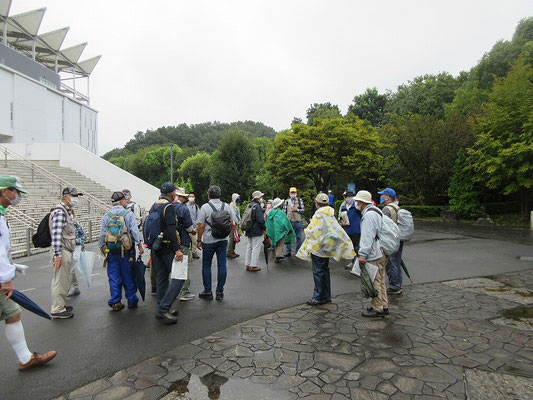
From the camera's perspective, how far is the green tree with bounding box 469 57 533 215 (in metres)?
16.3

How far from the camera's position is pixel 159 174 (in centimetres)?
7644

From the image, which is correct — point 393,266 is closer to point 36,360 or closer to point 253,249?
point 253,249

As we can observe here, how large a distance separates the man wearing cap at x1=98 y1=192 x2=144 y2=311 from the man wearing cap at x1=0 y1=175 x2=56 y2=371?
1.62 meters

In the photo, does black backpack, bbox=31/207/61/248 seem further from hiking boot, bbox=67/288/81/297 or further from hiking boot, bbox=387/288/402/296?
hiking boot, bbox=387/288/402/296

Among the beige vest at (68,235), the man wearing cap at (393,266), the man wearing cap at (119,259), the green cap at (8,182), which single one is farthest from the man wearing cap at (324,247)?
the green cap at (8,182)

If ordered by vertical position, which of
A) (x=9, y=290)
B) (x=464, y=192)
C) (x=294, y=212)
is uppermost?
(x=464, y=192)

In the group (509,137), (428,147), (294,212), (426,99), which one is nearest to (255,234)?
(294,212)

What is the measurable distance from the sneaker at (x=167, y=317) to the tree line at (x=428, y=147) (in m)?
17.9

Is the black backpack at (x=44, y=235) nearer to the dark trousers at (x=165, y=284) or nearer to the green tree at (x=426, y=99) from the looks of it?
the dark trousers at (x=165, y=284)

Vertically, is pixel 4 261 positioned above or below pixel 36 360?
above

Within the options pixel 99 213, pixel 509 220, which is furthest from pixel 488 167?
pixel 99 213

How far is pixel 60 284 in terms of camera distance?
467 cm

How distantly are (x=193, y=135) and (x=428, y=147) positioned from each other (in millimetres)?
79478

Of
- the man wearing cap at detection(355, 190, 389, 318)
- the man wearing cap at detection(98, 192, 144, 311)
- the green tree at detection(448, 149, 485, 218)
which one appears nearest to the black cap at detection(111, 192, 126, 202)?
the man wearing cap at detection(98, 192, 144, 311)
